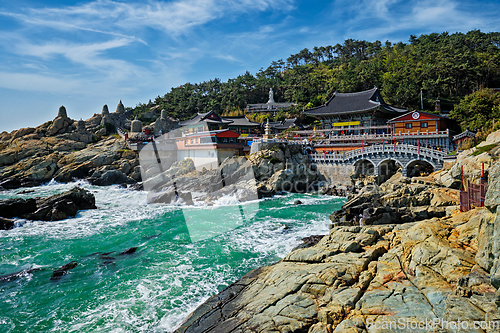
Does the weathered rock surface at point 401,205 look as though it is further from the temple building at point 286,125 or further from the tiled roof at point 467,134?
the temple building at point 286,125

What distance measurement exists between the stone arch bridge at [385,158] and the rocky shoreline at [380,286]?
2071 cm

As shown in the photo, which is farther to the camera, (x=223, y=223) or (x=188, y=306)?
(x=223, y=223)

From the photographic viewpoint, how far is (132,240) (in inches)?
872

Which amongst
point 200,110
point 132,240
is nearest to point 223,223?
point 132,240

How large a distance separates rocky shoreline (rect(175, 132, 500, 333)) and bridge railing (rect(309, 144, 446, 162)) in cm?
2069

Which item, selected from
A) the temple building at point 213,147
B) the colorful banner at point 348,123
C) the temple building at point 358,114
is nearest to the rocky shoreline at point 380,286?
the temple building at point 213,147

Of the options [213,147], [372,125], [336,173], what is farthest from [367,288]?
[372,125]

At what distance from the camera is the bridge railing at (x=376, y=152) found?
30777 millimetres

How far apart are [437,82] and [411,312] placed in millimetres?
57465

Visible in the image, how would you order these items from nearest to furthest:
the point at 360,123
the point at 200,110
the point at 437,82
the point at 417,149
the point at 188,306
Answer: the point at 188,306
the point at 417,149
the point at 360,123
the point at 437,82
the point at 200,110

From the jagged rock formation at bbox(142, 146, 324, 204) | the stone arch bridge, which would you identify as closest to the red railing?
the stone arch bridge

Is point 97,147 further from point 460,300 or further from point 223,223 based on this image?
point 460,300

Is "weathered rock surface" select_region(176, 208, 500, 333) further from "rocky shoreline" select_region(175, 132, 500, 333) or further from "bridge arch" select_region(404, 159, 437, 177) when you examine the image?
"bridge arch" select_region(404, 159, 437, 177)

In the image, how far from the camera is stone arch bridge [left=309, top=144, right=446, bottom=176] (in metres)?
31.0
